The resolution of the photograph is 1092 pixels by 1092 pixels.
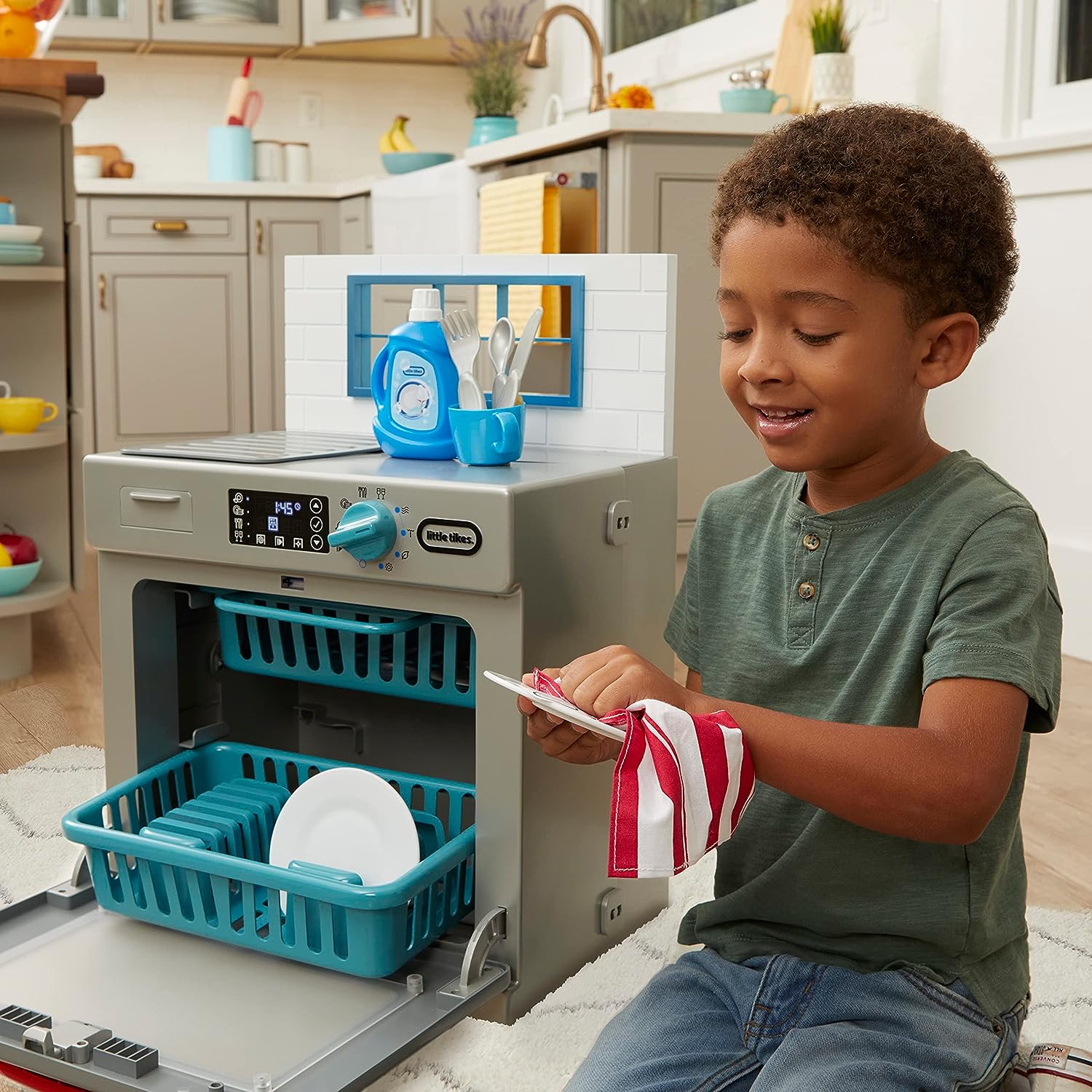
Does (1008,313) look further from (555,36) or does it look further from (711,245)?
(555,36)

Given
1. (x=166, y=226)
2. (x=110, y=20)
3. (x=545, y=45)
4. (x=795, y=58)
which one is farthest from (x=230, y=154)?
(x=795, y=58)

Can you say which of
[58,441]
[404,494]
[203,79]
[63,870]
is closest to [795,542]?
[404,494]

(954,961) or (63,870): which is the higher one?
(954,961)

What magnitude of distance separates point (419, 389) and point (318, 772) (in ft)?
1.34

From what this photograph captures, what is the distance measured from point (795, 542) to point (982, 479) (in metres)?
0.14

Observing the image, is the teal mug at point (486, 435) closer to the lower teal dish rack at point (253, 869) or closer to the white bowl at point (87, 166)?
the lower teal dish rack at point (253, 869)

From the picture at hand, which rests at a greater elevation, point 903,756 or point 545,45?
point 545,45

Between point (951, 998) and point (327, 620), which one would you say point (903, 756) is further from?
point (327, 620)

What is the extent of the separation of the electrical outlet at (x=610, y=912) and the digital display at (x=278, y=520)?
46 centimetres

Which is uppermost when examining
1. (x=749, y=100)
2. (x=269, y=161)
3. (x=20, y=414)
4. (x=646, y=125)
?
(x=269, y=161)

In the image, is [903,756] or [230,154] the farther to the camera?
[230,154]

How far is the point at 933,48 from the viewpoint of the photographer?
2.92m

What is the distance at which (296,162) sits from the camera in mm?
4734

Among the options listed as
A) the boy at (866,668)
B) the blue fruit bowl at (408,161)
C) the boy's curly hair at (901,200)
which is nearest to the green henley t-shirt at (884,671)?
the boy at (866,668)
